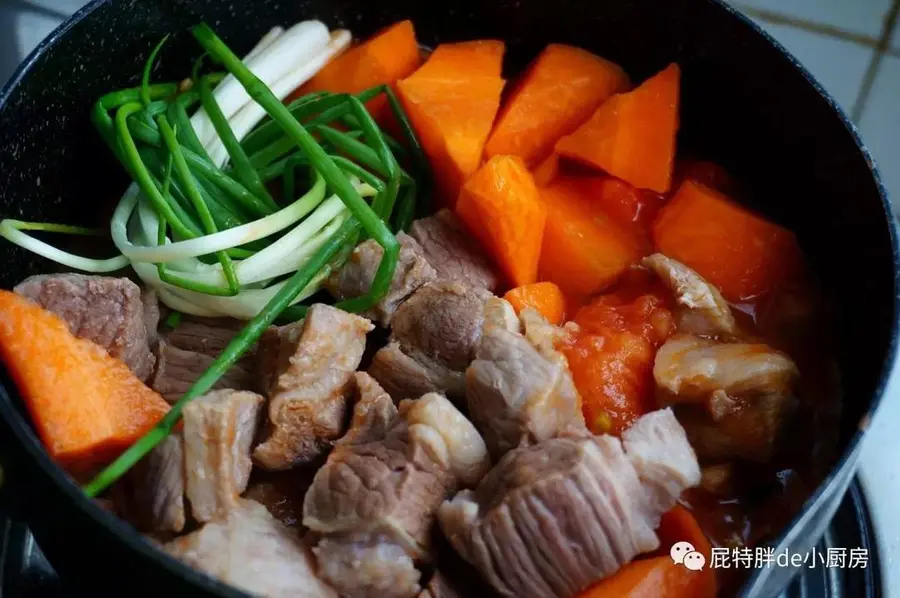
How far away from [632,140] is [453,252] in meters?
0.38

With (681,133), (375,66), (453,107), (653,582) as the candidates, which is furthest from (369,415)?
(681,133)

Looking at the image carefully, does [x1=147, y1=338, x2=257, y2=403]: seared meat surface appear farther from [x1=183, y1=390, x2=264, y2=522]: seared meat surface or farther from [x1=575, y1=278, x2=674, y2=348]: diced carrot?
[x1=575, y1=278, x2=674, y2=348]: diced carrot

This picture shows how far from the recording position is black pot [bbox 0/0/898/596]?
120 centimetres

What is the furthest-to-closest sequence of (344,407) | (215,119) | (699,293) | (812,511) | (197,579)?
1. (215,119)
2. (699,293)
3. (344,407)
4. (812,511)
5. (197,579)

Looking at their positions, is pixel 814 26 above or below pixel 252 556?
above

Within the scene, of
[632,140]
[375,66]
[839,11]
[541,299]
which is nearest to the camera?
[541,299]

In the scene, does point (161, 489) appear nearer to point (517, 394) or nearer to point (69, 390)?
point (69, 390)

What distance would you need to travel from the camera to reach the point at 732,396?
1.31m

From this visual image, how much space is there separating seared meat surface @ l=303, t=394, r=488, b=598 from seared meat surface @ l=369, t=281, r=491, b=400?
0.13 meters

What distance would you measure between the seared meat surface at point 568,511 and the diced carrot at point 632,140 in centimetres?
60

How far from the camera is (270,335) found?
4.38 feet

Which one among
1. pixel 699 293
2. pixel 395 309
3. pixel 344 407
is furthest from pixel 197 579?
pixel 699 293

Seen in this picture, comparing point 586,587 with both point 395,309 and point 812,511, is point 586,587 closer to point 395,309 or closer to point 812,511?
point 812,511

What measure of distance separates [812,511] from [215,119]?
1.09 meters
